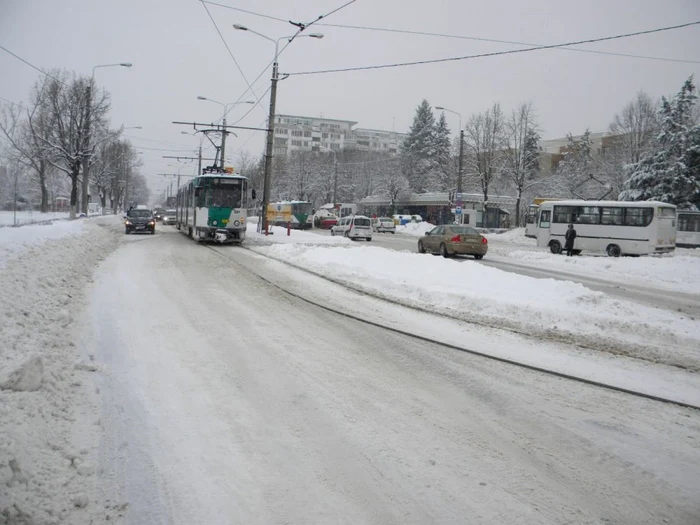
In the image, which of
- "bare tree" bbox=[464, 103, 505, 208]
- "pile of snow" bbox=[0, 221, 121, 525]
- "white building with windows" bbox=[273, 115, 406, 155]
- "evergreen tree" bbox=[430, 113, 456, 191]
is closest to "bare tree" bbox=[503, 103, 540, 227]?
"bare tree" bbox=[464, 103, 505, 208]

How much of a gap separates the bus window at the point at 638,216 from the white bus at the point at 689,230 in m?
14.6

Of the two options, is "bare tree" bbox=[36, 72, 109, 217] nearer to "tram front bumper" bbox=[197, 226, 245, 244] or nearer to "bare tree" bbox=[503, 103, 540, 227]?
"tram front bumper" bbox=[197, 226, 245, 244]

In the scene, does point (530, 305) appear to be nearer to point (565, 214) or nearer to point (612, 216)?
point (612, 216)

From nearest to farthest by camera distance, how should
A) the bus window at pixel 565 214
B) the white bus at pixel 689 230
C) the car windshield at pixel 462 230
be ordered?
the car windshield at pixel 462 230
the bus window at pixel 565 214
the white bus at pixel 689 230

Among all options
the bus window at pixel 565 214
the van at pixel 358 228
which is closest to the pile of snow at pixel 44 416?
the bus window at pixel 565 214

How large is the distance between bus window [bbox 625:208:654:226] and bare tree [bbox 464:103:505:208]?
29.2 m

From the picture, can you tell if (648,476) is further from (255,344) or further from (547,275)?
(547,275)

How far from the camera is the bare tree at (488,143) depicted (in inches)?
2152

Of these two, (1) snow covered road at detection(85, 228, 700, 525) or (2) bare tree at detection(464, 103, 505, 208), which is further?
(2) bare tree at detection(464, 103, 505, 208)

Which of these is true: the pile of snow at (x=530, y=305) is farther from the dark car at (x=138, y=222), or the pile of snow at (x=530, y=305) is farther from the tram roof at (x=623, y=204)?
the dark car at (x=138, y=222)

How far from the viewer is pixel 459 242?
22922 millimetres

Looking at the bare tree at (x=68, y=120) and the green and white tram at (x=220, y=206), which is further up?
the bare tree at (x=68, y=120)

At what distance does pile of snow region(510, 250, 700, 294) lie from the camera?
16.7 meters

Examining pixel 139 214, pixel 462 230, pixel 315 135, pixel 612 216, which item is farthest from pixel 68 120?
pixel 315 135
